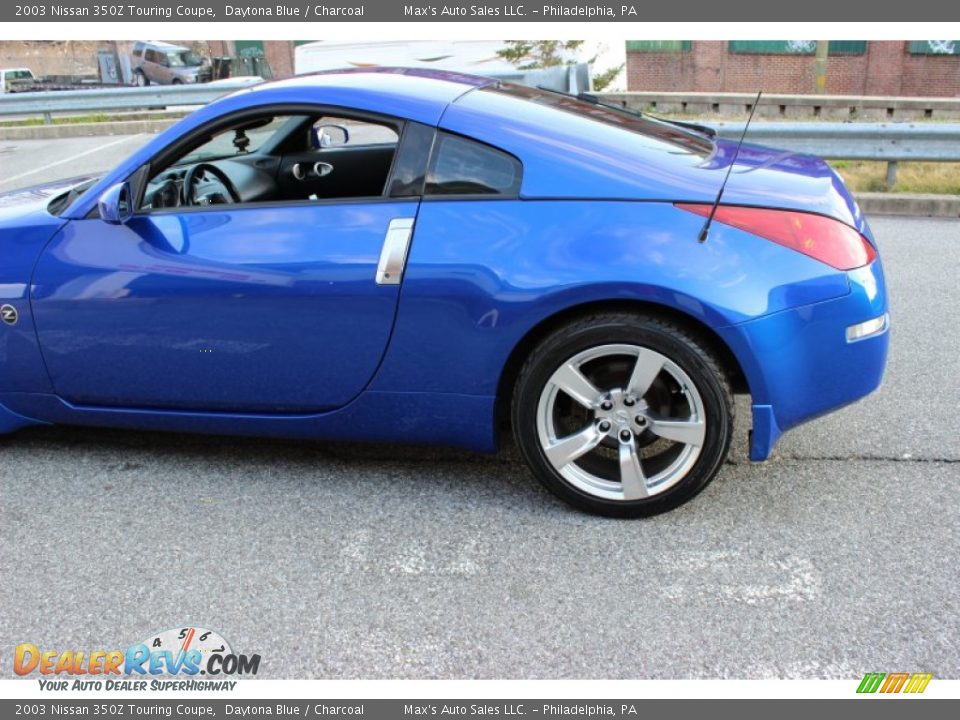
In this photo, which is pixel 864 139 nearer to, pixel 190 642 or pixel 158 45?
pixel 190 642

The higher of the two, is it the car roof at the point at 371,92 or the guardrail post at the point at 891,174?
the car roof at the point at 371,92

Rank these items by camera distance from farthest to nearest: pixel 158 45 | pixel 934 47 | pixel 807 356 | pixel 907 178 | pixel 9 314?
pixel 158 45 → pixel 934 47 → pixel 907 178 → pixel 9 314 → pixel 807 356

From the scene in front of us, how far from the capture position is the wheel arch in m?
2.98

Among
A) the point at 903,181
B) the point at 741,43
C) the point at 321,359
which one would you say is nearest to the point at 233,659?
the point at 321,359

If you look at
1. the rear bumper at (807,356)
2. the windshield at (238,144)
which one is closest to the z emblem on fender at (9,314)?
the windshield at (238,144)

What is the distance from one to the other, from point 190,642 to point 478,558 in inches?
36.0

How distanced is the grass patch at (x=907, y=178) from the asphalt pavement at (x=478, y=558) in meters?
5.03

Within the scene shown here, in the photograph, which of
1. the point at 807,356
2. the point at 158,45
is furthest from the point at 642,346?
the point at 158,45

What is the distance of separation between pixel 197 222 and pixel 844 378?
2.31 m

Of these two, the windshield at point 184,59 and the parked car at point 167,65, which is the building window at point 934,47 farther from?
the windshield at point 184,59

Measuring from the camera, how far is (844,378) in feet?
9.94

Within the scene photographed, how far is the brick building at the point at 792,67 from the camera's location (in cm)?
2802

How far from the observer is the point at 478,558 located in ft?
9.86

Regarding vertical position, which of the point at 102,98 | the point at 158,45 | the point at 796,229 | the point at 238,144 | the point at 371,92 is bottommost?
the point at 102,98
